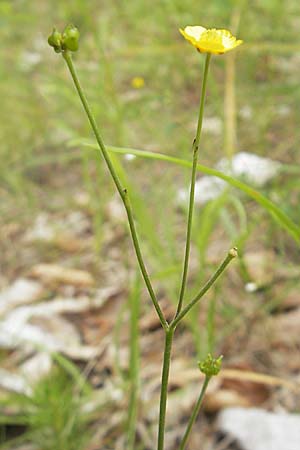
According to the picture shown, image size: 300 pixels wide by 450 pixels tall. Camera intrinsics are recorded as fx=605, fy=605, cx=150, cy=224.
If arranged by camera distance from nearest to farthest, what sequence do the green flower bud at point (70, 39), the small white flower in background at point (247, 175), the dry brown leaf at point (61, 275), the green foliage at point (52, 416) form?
the green flower bud at point (70, 39) < the green foliage at point (52, 416) < the small white flower in background at point (247, 175) < the dry brown leaf at point (61, 275)

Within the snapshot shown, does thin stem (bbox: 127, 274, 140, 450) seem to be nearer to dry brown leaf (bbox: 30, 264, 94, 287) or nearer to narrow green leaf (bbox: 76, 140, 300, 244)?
narrow green leaf (bbox: 76, 140, 300, 244)

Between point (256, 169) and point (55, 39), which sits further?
point (256, 169)

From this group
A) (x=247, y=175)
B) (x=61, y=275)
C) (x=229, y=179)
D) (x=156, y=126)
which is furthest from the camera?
(x=156, y=126)

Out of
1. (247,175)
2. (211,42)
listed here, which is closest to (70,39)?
(211,42)

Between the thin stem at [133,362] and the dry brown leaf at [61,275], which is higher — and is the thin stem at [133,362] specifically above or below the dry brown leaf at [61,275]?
below

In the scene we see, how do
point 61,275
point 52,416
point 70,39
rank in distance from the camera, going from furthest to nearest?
point 61,275
point 52,416
point 70,39

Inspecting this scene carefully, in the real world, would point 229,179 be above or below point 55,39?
above

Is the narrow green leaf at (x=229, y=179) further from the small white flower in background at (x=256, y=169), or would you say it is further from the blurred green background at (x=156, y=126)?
the small white flower in background at (x=256, y=169)

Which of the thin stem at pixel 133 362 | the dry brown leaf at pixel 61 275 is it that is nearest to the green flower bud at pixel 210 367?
the thin stem at pixel 133 362

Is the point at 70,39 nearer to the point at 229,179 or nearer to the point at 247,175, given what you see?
the point at 229,179

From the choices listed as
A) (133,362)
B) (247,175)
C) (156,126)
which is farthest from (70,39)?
(156,126)

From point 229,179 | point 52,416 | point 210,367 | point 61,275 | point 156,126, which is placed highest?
point 156,126

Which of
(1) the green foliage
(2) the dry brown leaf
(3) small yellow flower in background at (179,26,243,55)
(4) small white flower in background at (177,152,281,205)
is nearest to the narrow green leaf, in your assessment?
(3) small yellow flower in background at (179,26,243,55)

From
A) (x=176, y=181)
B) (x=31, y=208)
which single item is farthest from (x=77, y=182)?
(x=176, y=181)
